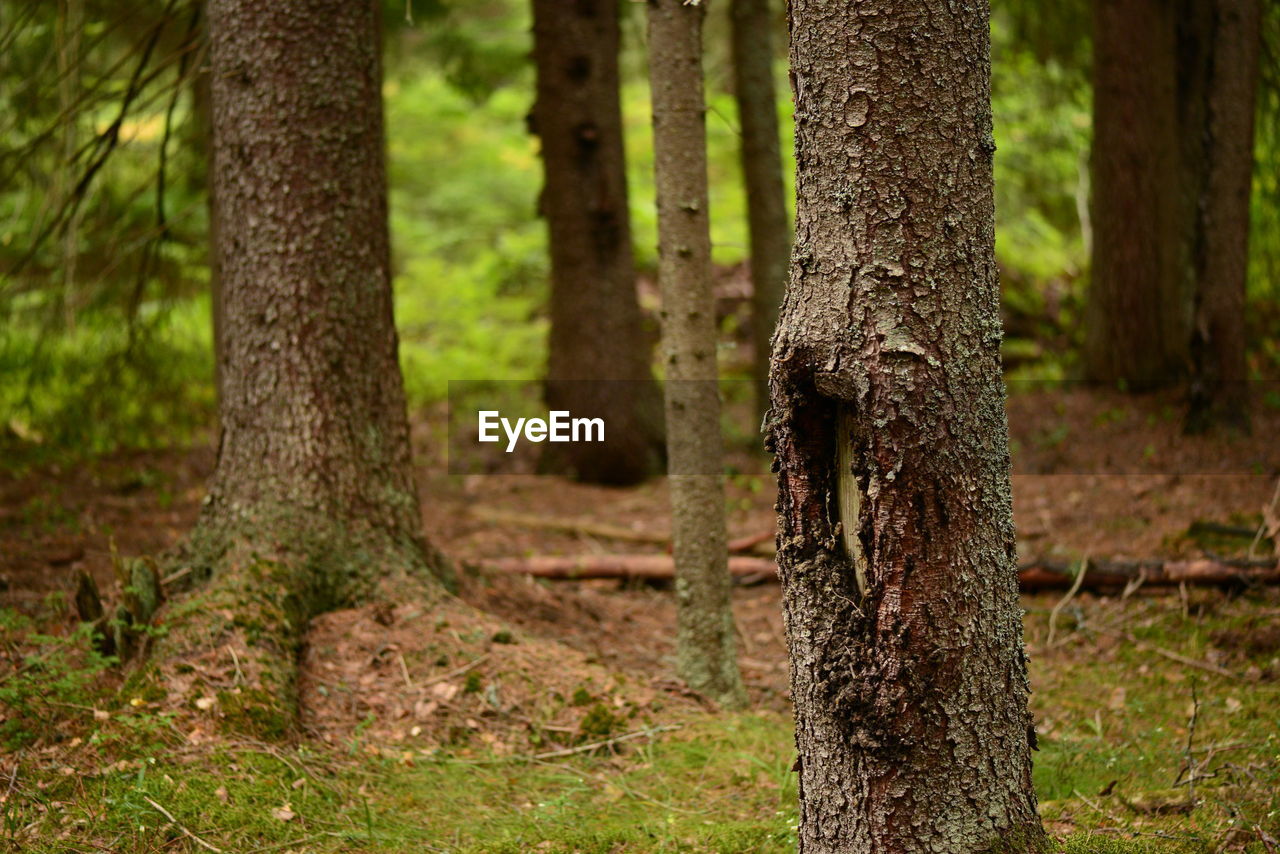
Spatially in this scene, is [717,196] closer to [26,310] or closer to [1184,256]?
[1184,256]

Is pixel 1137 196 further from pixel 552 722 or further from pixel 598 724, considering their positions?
pixel 552 722

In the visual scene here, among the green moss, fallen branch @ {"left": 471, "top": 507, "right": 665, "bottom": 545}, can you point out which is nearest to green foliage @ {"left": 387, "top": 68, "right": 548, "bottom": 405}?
fallen branch @ {"left": 471, "top": 507, "right": 665, "bottom": 545}

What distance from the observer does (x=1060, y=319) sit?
12.7 meters

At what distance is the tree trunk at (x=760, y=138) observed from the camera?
9914mm

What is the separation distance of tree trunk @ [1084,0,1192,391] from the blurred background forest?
2.91 ft

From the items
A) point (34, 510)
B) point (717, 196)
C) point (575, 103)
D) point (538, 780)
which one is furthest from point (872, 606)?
point (717, 196)

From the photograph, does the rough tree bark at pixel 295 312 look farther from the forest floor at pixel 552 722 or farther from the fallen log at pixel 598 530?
the fallen log at pixel 598 530

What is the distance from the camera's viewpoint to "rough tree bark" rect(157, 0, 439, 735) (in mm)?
4949

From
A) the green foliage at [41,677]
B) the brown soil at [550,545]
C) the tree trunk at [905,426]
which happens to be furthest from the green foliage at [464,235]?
the tree trunk at [905,426]

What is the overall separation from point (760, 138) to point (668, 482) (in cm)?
476

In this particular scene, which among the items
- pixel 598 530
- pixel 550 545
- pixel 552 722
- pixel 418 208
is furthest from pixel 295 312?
pixel 418 208

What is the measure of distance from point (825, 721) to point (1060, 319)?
436 inches

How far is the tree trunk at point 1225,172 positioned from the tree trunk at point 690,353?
507cm

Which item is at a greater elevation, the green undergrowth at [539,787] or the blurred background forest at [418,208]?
the blurred background forest at [418,208]
